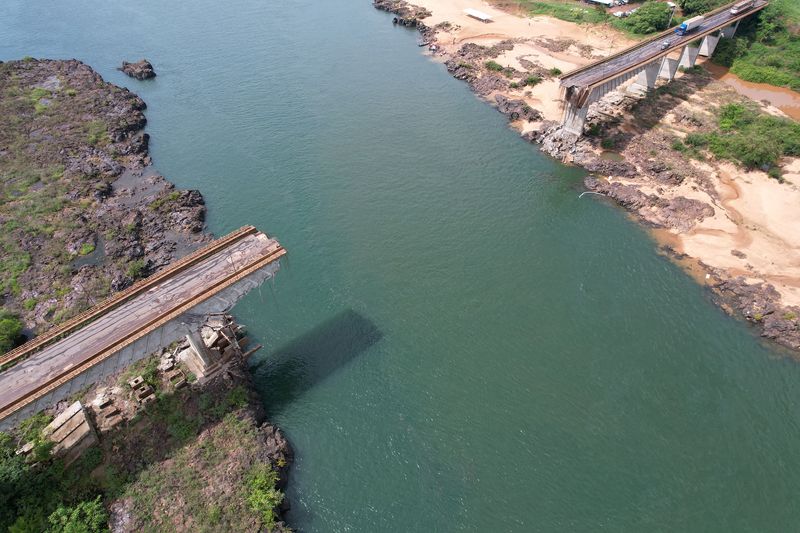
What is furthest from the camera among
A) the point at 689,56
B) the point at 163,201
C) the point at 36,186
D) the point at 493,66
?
the point at 493,66

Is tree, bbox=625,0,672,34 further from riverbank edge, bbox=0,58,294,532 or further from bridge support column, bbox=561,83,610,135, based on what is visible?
riverbank edge, bbox=0,58,294,532

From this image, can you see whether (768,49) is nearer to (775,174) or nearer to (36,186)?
(775,174)

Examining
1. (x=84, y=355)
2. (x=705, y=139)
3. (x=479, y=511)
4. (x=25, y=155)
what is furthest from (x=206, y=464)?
(x=705, y=139)

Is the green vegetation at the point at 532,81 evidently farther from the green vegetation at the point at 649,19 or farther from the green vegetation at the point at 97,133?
the green vegetation at the point at 97,133

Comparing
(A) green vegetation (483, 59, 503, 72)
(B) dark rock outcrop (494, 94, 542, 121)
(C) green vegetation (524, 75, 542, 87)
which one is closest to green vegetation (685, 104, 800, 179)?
(B) dark rock outcrop (494, 94, 542, 121)

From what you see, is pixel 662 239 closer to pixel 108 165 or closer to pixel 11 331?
pixel 11 331

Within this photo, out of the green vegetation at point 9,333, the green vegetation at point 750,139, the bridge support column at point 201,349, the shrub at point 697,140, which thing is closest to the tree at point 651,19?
the green vegetation at point 750,139

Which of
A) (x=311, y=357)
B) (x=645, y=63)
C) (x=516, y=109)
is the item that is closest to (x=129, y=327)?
(x=311, y=357)
